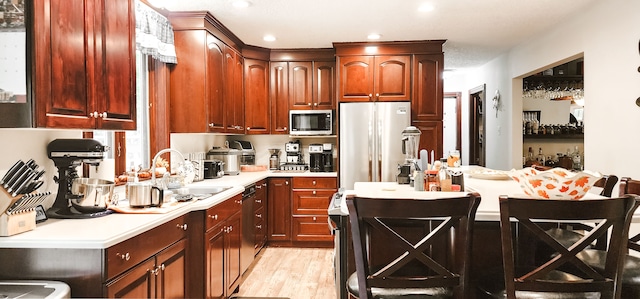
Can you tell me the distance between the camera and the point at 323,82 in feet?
17.4

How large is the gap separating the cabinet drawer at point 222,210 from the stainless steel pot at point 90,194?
638 millimetres

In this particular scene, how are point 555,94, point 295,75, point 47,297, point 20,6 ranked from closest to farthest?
1. point 47,297
2. point 20,6
3. point 295,75
4. point 555,94

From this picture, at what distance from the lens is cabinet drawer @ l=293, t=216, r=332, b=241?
5.00 m

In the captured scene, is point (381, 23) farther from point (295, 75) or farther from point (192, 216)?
point (192, 216)

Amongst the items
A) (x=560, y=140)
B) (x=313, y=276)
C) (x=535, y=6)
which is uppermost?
(x=535, y=6)

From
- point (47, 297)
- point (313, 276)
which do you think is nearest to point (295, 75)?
point (313, 276)

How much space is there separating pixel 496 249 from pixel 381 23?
108 inches

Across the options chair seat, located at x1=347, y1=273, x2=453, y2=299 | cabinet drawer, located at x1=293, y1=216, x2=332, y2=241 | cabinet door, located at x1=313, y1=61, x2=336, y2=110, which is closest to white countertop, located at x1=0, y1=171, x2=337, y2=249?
chair seat, located at x1=347, y1=273, x2=453, y2=299

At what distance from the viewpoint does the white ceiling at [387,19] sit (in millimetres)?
3549

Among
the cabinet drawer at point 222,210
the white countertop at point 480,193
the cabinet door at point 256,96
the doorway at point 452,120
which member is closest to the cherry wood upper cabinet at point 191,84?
the cabinet drawer at point 222,210

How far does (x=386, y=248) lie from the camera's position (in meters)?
2.04

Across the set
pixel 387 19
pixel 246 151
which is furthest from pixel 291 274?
pixel 387 19

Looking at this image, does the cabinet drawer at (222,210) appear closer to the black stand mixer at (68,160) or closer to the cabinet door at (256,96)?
the black stand mixer at (68,160)

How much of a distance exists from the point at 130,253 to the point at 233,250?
1.53 metres
